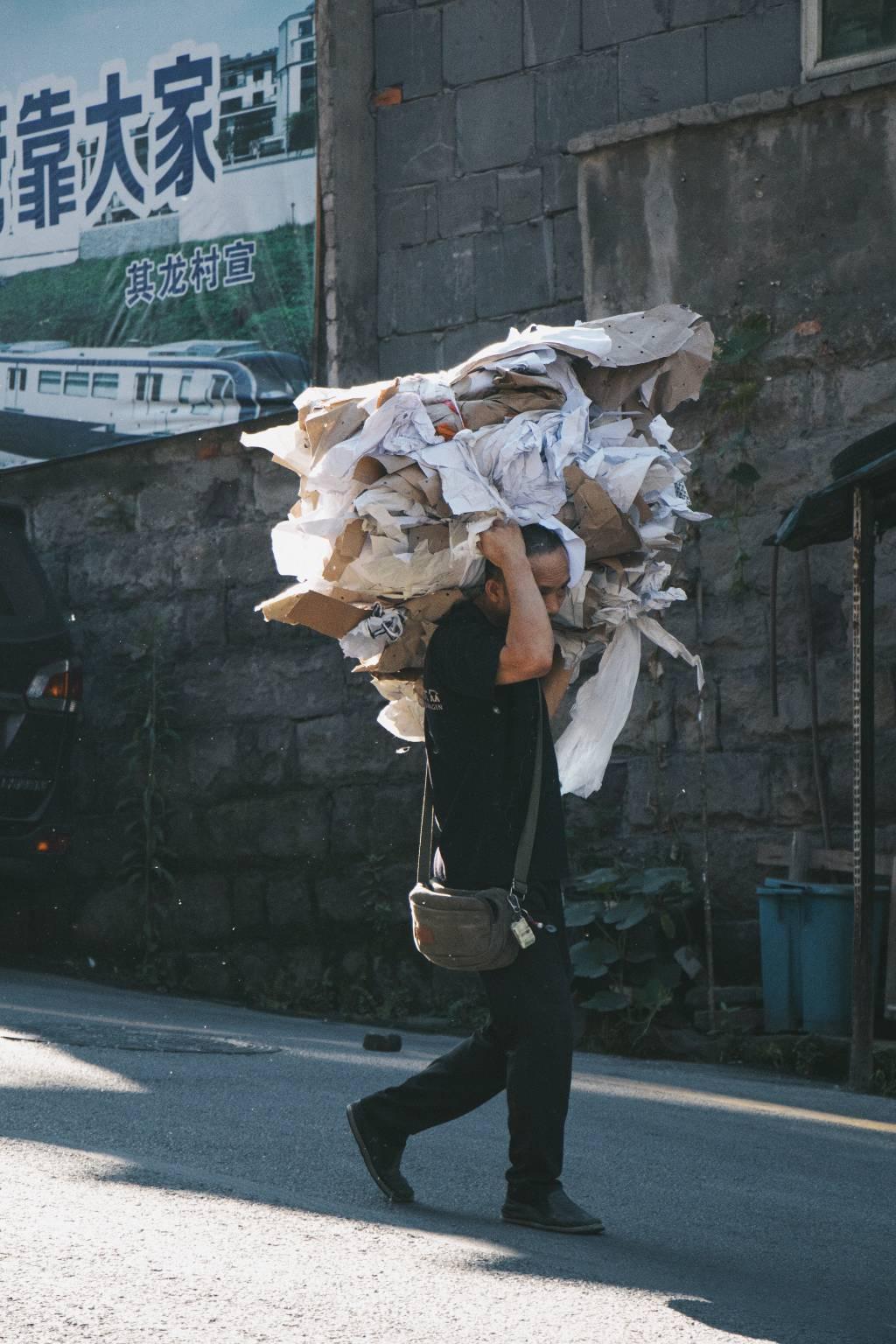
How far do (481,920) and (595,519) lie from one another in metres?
1.06

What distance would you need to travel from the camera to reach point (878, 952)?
786 cm

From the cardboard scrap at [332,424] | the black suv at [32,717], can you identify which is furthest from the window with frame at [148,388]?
the cardboard scrap at [332,424]

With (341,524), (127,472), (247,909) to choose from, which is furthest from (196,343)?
(341,524)

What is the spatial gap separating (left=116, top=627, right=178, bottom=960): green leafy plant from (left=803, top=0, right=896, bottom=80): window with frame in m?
4.73

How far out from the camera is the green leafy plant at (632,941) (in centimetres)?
805

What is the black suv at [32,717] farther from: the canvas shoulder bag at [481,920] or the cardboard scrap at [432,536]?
the canvas shoulder bag at [481,920]

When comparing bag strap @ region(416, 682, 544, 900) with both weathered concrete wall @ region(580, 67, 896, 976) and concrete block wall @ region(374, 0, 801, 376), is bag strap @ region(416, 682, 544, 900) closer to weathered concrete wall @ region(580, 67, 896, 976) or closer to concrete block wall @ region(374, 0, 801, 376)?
weathered concrete wall @ region(580, 67, 896, 976)

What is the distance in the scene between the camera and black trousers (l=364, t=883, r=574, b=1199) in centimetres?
409

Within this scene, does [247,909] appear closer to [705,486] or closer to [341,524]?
[705,486]

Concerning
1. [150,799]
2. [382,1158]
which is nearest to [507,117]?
[150,799]

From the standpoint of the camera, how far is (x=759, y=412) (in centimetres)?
861

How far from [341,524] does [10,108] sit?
7.82 meters

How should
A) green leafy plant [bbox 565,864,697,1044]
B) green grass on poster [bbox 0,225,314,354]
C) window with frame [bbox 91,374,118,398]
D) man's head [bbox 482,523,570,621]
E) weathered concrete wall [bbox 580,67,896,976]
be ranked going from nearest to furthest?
1. man's head [bbox 482,523,570,621]
2. green leafy plant [bbox 565,864,697,1044]
3. weathered concrete wall [bbox 580,67,896,976]
4. green grass on poster [bbox 0,225,314,354]
5. window with frame [bbox 91,374,118,398]

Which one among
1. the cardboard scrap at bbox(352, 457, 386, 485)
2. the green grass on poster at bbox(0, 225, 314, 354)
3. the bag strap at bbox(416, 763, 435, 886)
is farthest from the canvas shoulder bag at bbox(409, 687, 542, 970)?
the green grass on poster at bbox(0, 225, 314, 354)
